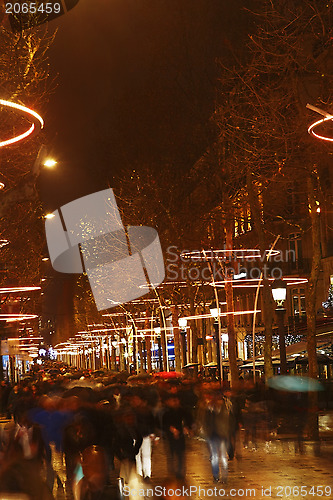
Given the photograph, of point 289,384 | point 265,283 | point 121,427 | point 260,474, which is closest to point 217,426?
point 260,474

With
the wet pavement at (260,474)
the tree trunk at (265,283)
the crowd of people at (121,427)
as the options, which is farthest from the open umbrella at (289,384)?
the crowd of people at (121,427)

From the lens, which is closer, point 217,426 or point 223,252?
point 217,426

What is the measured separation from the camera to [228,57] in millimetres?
37812

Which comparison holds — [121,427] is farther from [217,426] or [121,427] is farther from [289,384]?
[289,384]

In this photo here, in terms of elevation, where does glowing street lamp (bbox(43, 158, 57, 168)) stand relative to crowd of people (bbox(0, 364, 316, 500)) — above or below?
above

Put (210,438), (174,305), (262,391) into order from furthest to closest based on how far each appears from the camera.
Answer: (174,305)
(262,391)
(210,438)

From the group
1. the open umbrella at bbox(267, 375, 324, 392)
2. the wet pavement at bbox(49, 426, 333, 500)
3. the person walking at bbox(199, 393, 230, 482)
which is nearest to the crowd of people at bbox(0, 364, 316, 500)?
the person walking at bbox(199, 393, 230, 482)

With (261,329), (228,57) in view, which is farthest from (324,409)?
(261,329)

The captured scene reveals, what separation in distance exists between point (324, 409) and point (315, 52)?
17.6 m

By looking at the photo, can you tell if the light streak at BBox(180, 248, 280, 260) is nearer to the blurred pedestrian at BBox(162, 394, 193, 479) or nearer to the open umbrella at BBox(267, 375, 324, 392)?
the open umbrella at BBox(267, 375, 324, 392)

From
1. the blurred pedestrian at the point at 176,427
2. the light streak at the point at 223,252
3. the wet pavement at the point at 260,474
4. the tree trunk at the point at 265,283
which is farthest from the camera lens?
the light streak at the point at 223,252

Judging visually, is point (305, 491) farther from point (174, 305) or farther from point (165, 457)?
point (174, 305)

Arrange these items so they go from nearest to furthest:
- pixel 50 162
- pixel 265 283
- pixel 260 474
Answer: pixel 260 474
pixel 50 162
pixel 265 283

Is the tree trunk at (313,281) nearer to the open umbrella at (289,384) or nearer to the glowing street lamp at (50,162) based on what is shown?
the open umbrella at (289,384)
